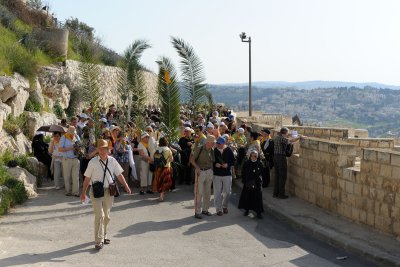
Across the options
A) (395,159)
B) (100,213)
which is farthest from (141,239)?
(395,159)

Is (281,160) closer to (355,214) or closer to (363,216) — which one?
(355,214)

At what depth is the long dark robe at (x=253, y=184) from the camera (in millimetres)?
10101

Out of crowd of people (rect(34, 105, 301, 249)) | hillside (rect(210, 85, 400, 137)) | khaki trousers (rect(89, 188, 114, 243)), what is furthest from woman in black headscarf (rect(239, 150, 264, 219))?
hillside (rect(210, 85, 400, 137))

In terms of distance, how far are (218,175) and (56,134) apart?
4448 millimetres

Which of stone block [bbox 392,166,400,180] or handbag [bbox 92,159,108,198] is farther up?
stone block [bbox 392,166,400,180]

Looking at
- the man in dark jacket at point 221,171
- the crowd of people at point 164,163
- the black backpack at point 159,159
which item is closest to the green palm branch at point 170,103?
the crowd of people at point 164,163

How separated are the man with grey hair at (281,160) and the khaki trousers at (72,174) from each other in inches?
181

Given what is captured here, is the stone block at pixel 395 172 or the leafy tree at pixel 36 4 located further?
the leafy tree at pixel 36 4

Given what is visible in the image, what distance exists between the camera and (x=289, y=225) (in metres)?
9.69

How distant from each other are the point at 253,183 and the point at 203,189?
100 cm

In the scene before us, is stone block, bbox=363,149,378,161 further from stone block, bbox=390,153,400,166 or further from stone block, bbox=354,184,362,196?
stone block, bbox=354,184,362,196

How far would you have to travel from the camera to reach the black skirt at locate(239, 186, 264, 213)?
33.3 feet

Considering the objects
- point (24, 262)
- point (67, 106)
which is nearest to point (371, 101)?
point (67, 106)

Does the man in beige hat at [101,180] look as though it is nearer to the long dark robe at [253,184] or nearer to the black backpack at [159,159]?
the long dark robe at [253,184]
